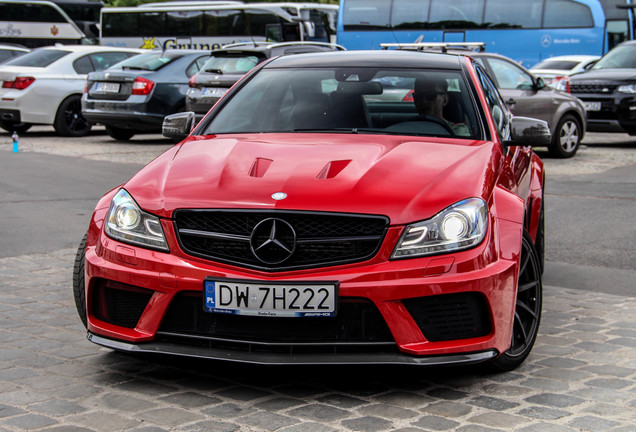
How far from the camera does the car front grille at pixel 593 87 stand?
18.4 meters

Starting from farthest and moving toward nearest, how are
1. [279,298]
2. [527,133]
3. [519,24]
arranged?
[519,24], [527,133], [279,298]

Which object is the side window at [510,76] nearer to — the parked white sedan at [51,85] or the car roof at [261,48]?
the car roof at [261,48]

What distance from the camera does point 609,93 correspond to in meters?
18.4

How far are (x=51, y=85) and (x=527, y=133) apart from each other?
588 inches

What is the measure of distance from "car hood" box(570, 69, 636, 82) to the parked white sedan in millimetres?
8903

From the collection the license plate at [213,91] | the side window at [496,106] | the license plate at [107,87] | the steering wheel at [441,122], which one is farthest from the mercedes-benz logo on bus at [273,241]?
the license plate at [107,87]

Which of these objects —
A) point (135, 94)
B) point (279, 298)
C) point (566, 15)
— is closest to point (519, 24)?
point (566, 15)

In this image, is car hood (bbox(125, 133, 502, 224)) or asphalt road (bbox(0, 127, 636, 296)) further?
asphalt road (bbox(0, 127, 636, 296))

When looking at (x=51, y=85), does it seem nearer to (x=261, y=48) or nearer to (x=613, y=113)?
(x=261, y=48)

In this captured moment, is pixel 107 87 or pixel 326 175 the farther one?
pixel 107 87

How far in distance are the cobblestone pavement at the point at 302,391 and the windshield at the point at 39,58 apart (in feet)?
48.1

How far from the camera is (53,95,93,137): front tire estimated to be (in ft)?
63.6

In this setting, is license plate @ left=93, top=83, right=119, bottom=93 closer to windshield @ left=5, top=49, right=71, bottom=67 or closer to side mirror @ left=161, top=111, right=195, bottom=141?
windshield @ left=5, top=49, right=71, bottom=67

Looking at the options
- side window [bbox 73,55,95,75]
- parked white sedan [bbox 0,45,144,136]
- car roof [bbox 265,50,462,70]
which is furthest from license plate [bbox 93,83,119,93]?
car roof [bbox 265,50,462,70]
